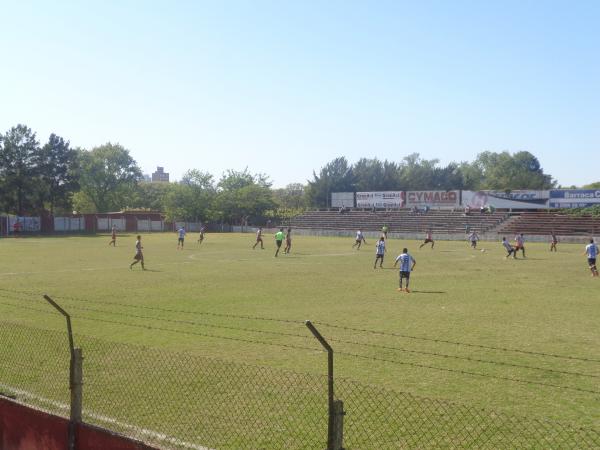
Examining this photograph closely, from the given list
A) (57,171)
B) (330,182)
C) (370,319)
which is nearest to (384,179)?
(330,182)

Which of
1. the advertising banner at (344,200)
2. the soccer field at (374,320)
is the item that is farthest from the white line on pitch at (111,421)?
the advertising banner at (344,200)

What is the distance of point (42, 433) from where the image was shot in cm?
617

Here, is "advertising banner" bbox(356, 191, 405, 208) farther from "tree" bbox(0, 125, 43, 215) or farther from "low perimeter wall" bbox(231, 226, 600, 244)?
"tree" bbox(0, 125, 43, 215)

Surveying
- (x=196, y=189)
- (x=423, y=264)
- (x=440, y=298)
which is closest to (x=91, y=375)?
(x=440, y=298)

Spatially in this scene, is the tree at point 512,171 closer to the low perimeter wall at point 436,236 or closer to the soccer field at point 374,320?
the low perimeter wall at point 436,236

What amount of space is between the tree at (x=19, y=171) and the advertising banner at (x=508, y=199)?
2279 inches

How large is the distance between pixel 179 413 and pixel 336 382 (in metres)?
2.52

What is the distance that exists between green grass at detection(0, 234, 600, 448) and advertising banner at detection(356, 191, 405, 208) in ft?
180

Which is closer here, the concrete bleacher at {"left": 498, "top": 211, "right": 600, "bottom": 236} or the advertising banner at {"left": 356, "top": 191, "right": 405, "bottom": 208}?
the concrete bleacher at {"left": 498, "top": 211, "right": 600, "bottom": 236}

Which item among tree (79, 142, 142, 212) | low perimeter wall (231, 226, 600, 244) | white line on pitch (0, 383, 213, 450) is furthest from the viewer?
tree (79, 142, 142, 212)

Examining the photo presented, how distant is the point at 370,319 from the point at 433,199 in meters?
68.0

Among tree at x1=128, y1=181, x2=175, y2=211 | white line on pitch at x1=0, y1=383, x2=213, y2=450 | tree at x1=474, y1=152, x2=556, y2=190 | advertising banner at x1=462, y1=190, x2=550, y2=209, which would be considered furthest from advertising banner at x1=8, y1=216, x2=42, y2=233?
tree at x1=474, y1=152, x2=556, y2=190

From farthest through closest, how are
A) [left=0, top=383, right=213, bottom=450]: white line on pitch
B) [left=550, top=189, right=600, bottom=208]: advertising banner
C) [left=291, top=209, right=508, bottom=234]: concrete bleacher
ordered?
[left=291, top=209, right=508, bottom=234]: concrete bleacher → [left=550, top=189, right=600, bottom=208]: advertising banner → [left=0, top=383, right=213, bottom=450]: white line on pitch

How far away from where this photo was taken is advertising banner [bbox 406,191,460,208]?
3086 inches
